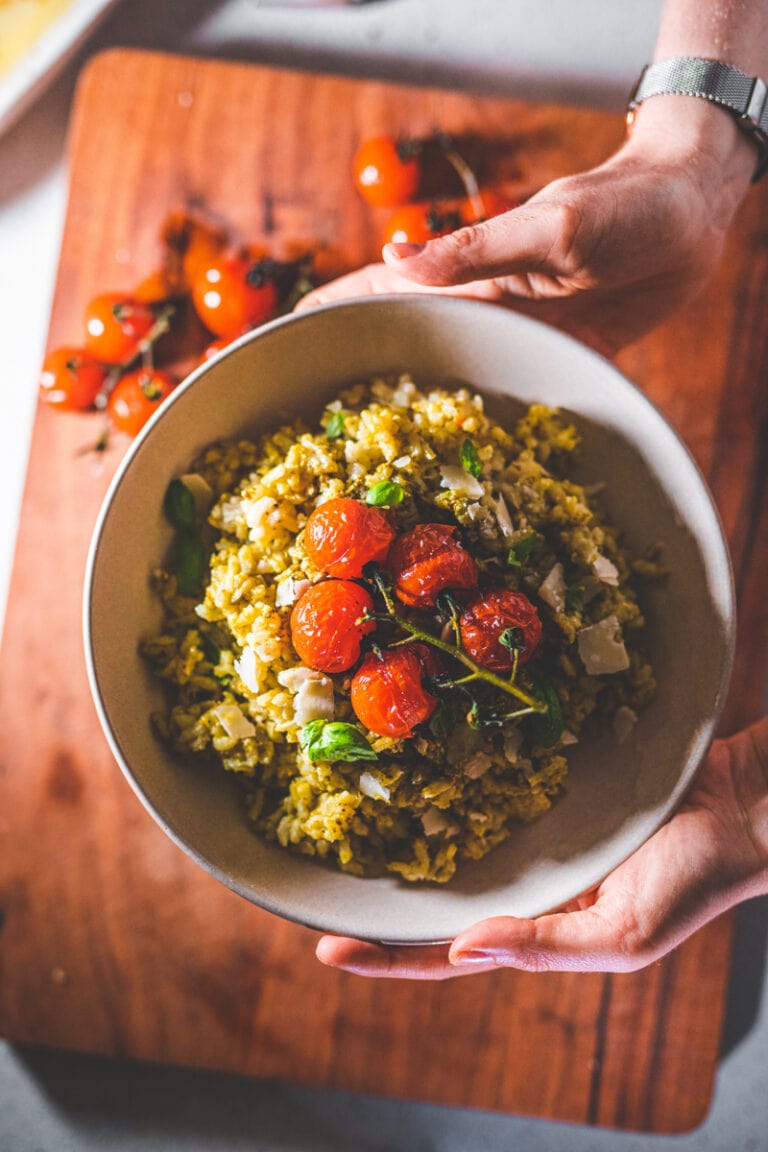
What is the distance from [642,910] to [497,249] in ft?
3.19

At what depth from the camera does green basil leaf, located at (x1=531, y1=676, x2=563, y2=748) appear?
50.4 inches

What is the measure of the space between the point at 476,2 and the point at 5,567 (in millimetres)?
1600

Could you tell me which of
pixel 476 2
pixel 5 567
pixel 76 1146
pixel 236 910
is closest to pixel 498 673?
pixel 236 910

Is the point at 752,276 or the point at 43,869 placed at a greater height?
the point at 752,276

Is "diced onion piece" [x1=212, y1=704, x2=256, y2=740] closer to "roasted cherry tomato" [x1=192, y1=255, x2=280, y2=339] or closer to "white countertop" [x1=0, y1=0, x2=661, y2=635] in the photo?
"roasted cherry tomato" [x1=192, y1=255, x2=280, y2=339]

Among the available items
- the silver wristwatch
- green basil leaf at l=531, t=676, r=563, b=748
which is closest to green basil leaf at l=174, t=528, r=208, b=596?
green basil leaf at l=531, t=676, r=563, b=748

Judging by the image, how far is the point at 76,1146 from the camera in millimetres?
1884

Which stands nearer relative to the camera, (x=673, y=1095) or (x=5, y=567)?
(x=673, y=1095)

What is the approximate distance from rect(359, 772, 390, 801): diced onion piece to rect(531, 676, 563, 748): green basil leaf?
0.74 ft

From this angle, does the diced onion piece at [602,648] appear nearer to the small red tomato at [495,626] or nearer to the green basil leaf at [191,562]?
the small red tomato at [495,626]

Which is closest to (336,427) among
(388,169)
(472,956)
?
(388,169)

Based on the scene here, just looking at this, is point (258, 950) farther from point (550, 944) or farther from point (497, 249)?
point (497, 249)

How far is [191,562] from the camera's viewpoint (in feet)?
4.67

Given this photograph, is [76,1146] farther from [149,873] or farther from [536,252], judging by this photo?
[536,252]
